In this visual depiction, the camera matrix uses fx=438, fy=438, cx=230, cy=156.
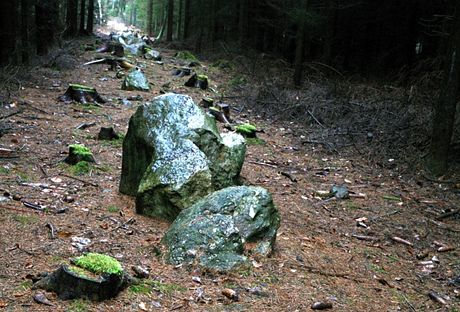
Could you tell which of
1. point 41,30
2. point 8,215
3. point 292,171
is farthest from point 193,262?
point 41,30

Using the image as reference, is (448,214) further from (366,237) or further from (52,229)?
(52,229)

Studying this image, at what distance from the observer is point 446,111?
28.1ft

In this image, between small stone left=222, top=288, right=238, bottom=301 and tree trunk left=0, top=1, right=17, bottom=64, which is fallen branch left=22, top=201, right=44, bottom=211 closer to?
small stone left=222, top=288, right=238, bottom=301

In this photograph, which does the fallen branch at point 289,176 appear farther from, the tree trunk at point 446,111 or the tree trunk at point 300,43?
the tree trunk at point 300,43

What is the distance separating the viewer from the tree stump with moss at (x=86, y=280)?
3.75 m

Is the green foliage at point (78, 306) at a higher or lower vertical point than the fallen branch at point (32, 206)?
lower

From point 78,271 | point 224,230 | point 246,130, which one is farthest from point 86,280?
point 246,130

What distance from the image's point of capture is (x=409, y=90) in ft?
41.5

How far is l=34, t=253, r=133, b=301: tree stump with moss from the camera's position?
3.75 meters

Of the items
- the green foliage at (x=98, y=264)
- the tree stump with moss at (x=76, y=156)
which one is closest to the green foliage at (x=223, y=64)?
the tree stump with moss at (x=76, y=156)

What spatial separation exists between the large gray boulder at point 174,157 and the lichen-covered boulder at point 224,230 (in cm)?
61

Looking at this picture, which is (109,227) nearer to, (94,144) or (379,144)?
(94,144)

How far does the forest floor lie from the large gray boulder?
306 millimetres

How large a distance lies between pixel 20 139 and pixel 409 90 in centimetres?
1025
